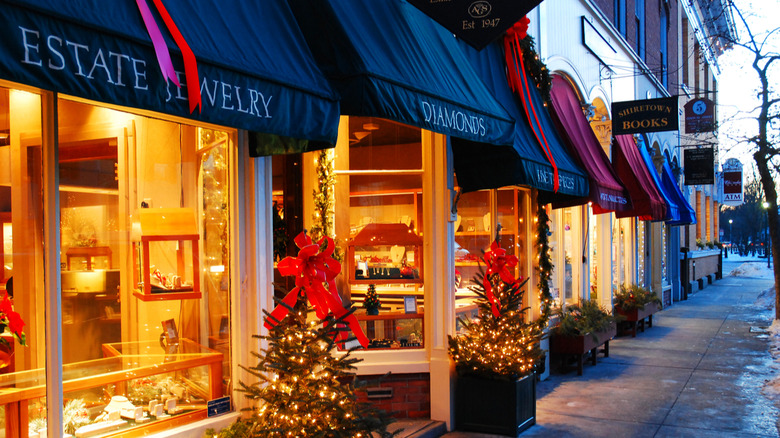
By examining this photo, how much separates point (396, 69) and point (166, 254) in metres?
2.28

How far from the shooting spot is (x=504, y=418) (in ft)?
22.9

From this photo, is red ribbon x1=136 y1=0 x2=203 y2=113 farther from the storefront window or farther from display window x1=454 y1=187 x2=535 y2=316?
display window x1=454 y1=187 x2=535 y2=316

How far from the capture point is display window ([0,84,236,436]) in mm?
3926

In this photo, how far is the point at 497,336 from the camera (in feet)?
23.5

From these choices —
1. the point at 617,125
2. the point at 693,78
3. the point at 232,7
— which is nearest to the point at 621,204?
the point at 617,125

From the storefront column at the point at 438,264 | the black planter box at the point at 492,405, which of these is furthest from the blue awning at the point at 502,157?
the black planter box at the point at 492,405

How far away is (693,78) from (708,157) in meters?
8.39

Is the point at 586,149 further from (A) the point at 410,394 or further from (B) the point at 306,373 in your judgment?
(B) the point at 306,373

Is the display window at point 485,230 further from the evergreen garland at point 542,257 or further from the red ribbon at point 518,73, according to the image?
the red ribbon at point 518,73

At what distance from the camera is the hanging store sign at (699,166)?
20.5 meters

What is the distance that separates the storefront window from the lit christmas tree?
1.25 metres

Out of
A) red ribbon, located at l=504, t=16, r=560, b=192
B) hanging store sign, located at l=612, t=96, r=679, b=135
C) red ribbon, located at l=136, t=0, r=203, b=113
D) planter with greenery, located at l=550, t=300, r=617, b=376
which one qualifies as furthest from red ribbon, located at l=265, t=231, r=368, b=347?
hanging store sign, located at l=612, t=96, r=679, b=135

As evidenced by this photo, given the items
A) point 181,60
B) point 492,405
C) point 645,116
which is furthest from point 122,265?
point 645,116

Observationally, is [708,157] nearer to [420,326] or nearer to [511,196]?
[511,196]
